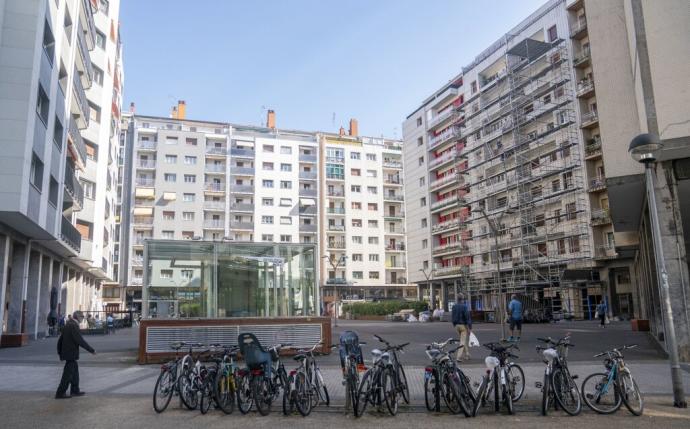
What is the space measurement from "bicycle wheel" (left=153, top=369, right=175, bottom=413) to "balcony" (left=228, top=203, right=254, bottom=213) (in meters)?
70.4

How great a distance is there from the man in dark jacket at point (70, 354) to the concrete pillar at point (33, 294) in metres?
20.1

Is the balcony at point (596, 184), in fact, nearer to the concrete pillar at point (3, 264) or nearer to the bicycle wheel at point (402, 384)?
the bicycle wheel at point (402, 384)

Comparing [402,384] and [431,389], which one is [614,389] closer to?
[431,389]

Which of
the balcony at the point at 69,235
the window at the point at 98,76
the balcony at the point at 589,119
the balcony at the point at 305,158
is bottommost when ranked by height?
the balcony at the point at 69,235

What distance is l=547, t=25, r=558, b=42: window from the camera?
160ft

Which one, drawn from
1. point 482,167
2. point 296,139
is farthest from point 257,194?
point 482,167

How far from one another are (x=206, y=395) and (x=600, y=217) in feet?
130

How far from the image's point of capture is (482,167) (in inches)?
2287

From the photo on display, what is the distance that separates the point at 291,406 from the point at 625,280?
41.3 m

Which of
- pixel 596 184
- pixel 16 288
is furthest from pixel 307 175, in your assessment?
pixel 16 288

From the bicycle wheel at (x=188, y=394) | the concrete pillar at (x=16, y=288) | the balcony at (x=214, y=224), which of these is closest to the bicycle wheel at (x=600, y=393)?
the bicycle wheel at (x=188, y=394)

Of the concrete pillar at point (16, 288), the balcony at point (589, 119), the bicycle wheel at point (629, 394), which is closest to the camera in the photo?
the bicycle wheel at point (629, 394)

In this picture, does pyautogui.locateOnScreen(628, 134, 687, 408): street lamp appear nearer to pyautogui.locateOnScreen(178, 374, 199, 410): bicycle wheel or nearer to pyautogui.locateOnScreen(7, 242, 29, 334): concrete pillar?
pyautogui.locateOnScreen(178, 374, 199, 410): bicycle wheel

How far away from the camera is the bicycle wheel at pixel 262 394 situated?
29.4 ft
